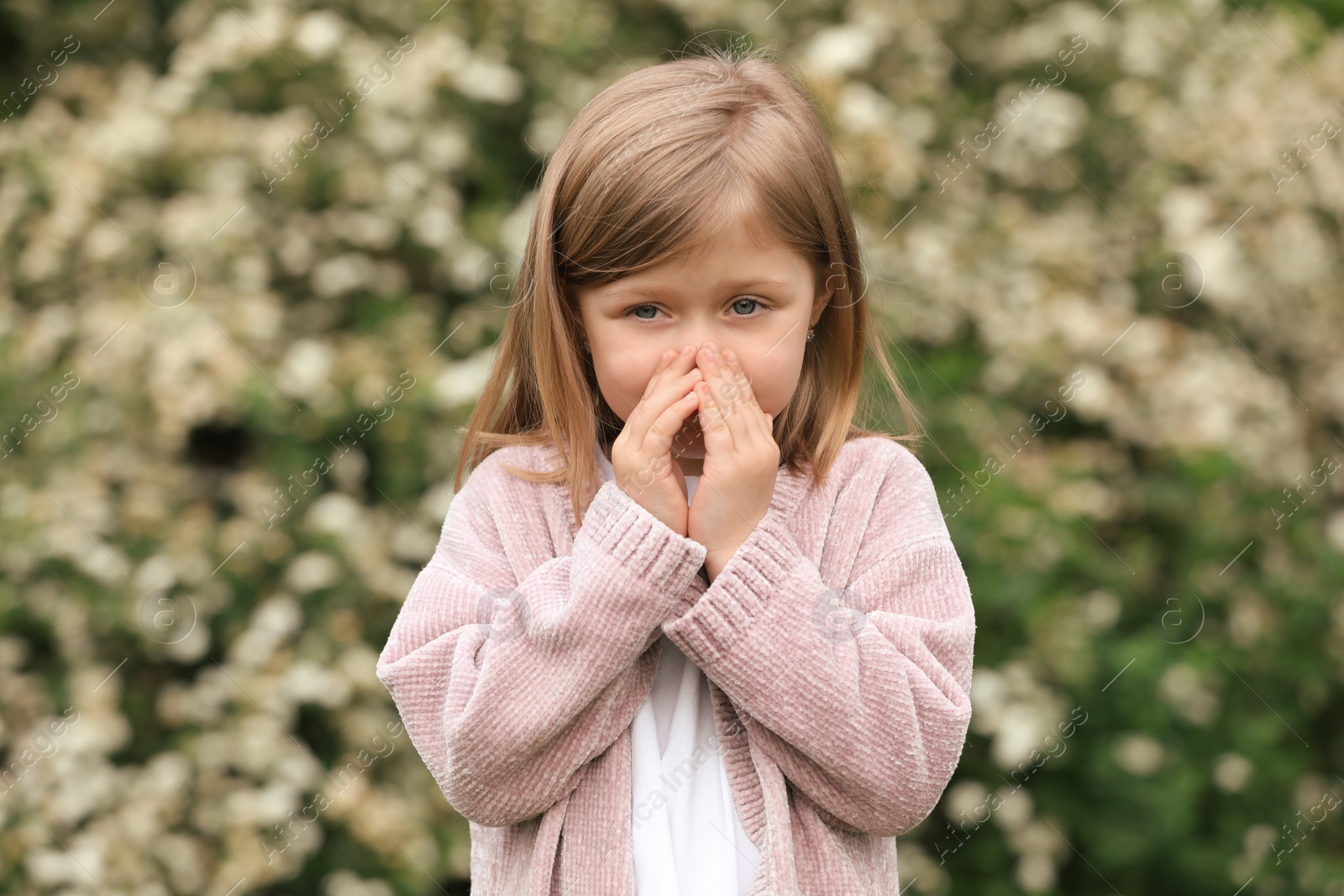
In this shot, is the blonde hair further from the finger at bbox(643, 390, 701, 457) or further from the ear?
the finger at bbox(643, 390, 701, 457)

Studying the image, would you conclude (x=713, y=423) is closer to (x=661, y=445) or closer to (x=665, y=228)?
(x=661, y=445)

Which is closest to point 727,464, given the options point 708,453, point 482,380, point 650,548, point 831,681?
point 708,453

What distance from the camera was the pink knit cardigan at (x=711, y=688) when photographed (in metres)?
1.30

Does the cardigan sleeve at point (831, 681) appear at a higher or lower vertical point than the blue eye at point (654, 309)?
lower

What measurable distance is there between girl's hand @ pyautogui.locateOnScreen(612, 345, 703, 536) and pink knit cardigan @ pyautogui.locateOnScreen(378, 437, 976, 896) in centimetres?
3

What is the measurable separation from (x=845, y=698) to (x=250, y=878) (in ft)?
7.38

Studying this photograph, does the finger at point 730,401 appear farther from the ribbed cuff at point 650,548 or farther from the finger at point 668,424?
the ribbed cuff at point 650,548

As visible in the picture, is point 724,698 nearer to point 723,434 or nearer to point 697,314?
point 723,434

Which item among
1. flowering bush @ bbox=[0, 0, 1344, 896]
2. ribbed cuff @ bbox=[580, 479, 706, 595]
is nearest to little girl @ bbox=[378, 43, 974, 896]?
ribbed cuff @ bbox=[580, 479, 706, 595]

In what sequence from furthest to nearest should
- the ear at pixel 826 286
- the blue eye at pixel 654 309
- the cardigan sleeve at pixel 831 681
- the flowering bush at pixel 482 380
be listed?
the flowering bush at pixel 482 380, the ear at pixel 826 286, the blue eye at pixel 654 309, the cardigan sleeve at pixel 831 681

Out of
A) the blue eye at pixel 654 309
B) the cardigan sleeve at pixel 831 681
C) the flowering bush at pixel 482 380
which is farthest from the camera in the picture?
the flowering bush at pixel 482 380

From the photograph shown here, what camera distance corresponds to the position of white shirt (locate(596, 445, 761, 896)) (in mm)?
1344

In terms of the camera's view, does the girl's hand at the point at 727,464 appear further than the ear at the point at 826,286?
No

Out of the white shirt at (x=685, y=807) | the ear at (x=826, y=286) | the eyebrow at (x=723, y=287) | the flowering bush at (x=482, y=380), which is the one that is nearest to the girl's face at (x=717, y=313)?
Answer: the eyebrow at (x=723, y=287)
